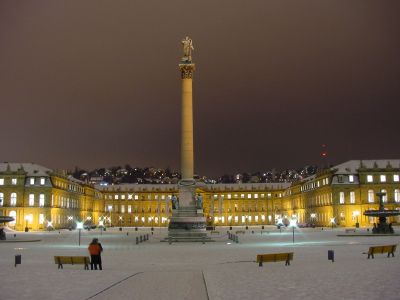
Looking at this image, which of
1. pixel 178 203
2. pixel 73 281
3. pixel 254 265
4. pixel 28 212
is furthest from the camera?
pixel 28 212

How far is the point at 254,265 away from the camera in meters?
34.0

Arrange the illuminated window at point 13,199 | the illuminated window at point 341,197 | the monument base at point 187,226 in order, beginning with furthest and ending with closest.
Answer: the illuminated window at point 341,197 → the illuminated window at point 13,199 → the monument base at point 187,226

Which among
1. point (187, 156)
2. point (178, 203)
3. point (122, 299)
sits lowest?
point (122, 299)

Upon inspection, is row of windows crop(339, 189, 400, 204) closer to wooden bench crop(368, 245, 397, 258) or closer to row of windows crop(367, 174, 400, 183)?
row of windows crop(367, 174, 400, 183)

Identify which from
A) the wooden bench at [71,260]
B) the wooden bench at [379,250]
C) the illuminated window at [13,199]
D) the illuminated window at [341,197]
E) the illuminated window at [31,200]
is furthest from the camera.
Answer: the illuminated window at [341,197]

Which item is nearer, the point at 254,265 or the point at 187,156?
the point at 254,265

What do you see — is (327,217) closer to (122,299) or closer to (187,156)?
(187,156)

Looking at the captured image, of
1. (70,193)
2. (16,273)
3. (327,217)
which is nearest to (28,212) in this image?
(70,193)

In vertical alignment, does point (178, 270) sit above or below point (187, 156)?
below

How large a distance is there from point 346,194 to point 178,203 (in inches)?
3628

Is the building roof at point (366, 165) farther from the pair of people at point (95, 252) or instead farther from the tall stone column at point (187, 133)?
the pair of people at point (95, 252)

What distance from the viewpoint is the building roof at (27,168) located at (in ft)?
508

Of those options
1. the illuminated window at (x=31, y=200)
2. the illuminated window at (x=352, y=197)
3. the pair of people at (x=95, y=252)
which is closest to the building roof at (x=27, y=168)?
the illuminated window at (x=31, y=200)

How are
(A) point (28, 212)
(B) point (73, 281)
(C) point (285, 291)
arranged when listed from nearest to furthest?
(C) point (285, 291) → (B) point (73, 281) → (A) point (28, 212)
